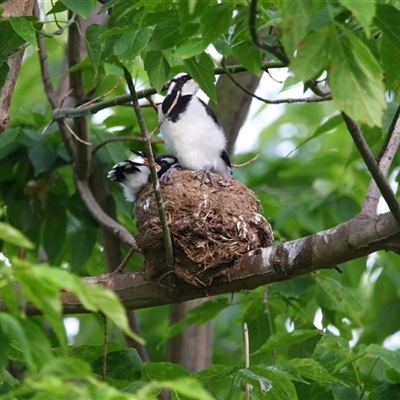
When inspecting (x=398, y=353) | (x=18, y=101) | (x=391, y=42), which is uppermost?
(x=18, y=101)

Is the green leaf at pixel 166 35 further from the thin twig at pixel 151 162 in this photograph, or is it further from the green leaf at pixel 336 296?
the green leaf at pixel 336 296

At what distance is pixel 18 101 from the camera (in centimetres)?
876

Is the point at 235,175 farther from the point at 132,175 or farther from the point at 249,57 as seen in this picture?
the point at 249,57

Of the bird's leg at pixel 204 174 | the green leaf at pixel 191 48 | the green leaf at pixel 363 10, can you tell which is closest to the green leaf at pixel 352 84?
the green leaf at pixel 363 10

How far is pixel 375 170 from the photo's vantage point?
9.94 ft

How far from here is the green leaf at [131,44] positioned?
312 cm

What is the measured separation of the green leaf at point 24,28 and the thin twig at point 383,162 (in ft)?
5.09

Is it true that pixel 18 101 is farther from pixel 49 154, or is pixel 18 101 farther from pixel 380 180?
pixel 380 180

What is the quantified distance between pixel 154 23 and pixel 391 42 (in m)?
0.87

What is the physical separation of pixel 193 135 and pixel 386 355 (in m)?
2.43

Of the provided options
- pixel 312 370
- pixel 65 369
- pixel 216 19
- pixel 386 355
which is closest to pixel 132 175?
pixel 312 370

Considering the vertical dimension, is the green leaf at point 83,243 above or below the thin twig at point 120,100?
below

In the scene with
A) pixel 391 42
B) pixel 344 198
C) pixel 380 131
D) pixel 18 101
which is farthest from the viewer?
pixel 18 101

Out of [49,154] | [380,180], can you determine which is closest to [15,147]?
[49,154]
